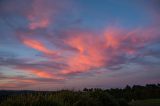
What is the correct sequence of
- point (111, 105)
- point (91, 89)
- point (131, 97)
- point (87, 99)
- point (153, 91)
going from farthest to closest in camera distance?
point (153, 91), point (131, 97), point (91, 89), point (111, 105), point (87, 99)

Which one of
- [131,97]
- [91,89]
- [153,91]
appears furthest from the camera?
[153,91]

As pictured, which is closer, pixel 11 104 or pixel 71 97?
pixel 11 104

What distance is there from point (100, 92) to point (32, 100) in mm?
7256

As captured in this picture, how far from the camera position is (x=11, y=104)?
44.1 feet

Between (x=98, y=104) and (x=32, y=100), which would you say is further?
(x=98, y=104)

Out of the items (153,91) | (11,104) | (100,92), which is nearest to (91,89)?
(100,92)

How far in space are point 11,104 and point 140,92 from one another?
68.3 feet

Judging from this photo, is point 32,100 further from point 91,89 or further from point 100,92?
point 91,89

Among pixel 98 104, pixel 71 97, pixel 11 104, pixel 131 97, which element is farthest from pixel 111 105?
pixel 131 97

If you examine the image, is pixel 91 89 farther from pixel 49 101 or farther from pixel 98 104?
pixel 49 101

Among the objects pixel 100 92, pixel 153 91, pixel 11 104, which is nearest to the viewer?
pixel 11 104

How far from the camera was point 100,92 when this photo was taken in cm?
2028

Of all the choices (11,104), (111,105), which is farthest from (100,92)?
(11,104)

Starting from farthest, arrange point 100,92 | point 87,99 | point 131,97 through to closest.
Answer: point 131,97, point 100,92, point 87,99
